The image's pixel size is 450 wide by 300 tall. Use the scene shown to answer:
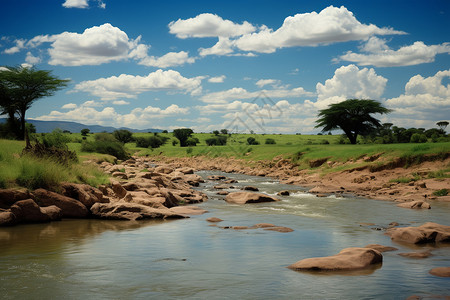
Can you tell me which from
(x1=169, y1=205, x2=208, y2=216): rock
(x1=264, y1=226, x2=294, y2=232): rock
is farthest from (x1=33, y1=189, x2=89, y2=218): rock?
(x1=264, y1=226, x2=294, y2=232): rock

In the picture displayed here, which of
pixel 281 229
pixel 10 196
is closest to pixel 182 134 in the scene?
pixel 10 196

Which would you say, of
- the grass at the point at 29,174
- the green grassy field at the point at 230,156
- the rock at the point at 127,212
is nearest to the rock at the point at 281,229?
the rock at the point at 127,212

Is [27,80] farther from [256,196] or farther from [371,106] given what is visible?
[371,106]

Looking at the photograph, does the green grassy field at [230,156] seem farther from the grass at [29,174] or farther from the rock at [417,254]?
the rock at [417,254]

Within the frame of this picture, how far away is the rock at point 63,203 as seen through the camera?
1496 cm

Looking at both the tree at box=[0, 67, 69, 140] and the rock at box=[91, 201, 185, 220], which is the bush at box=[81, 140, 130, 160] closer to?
the tree at box=[0, 67, 69, 140]

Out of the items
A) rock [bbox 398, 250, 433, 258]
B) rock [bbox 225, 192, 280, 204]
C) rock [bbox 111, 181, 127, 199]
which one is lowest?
rock [bbox 225, 192, 280, 204]

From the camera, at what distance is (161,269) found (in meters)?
8.95

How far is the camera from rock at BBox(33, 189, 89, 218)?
15.0 meters

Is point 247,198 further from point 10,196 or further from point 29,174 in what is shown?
point 10,196

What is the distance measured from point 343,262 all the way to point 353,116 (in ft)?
181

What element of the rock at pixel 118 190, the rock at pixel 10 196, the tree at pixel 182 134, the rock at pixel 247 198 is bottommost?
the rock at pixel 247 198

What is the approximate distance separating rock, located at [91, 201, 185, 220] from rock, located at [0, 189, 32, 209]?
2.70m

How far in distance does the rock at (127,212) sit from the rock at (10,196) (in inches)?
106
